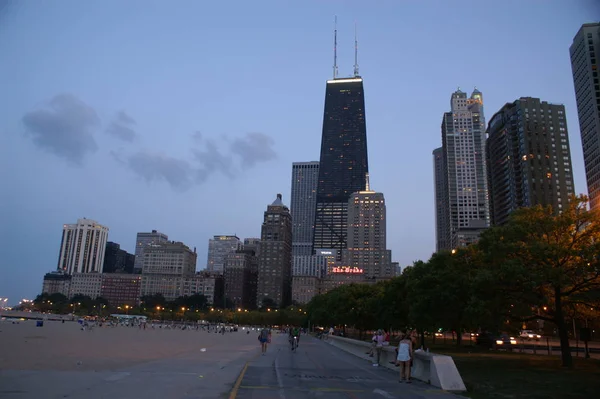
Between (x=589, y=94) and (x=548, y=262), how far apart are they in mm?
153650

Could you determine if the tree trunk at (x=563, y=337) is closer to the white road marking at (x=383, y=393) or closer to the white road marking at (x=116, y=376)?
the white road marking at (x=383, y=393)

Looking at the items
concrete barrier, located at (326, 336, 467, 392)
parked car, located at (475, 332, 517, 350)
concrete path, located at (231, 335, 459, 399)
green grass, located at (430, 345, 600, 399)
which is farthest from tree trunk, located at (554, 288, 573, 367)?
parked car, located at (475, 332, 517, 350)

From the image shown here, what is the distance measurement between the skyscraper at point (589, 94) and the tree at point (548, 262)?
5295 inches

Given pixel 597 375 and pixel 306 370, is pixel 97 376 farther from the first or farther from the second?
pixel 597 375

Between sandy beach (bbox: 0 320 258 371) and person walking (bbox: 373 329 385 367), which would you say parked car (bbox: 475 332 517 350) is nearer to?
sandy beach (bbox: 0 320 258 371)

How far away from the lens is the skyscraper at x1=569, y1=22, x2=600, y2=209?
5876 inches

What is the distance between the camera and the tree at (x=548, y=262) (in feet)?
89.0

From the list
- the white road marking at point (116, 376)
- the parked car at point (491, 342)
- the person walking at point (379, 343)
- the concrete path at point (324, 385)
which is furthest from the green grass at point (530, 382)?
the parked car at point (491, 342)

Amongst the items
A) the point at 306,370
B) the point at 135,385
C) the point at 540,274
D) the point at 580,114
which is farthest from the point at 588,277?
the point at 580,114

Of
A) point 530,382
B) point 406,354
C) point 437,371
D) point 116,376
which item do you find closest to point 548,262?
point 530,382

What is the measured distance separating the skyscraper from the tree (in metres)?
134

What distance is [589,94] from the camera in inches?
6083

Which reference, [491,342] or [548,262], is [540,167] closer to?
[491,342]

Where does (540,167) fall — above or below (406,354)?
above
